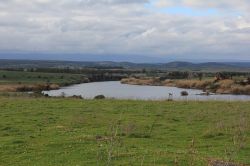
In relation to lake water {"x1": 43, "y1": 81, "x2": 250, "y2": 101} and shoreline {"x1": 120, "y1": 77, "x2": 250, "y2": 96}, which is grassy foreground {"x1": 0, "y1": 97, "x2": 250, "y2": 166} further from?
shoreline {"x1": 120, "y1": 77, "x2": 250, "y2": 96}

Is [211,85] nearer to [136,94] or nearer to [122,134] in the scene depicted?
[136,94]

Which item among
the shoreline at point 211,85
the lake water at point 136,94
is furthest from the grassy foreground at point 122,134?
the shoreline at point 211,85

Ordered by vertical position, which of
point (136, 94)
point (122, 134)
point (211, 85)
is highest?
point (122, 134)

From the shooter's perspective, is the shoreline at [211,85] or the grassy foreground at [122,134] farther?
the shoreline at [211,85]

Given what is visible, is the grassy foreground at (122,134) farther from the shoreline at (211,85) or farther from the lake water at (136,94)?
the shoreline at (211,85)

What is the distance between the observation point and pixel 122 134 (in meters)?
19.0

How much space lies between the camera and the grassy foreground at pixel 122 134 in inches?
550

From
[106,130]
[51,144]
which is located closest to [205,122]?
[106,130]

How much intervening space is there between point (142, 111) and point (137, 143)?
11.4 metres

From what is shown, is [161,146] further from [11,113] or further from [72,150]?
[11,113]

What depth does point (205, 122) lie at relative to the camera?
23047 millimetres

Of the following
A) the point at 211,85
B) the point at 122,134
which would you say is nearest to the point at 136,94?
the point at 211,85

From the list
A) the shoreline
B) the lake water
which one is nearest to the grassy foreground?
the lake water

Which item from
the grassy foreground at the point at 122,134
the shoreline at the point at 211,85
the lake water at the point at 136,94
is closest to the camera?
the grassy foreground at the point at 122,134
